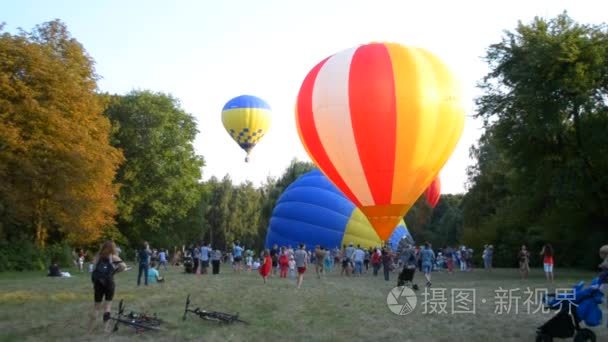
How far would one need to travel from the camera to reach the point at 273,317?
11875 mm

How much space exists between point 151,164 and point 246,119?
7.43 m

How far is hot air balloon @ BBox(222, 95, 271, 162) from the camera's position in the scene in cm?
4672

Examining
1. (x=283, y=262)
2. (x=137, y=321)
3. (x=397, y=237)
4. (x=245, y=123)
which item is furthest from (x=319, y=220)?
(x=137, y=321)

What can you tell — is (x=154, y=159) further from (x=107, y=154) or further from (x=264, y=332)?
(x=264, y=332)

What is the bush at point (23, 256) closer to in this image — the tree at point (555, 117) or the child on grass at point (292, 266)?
the child on grass at point (292, 266)

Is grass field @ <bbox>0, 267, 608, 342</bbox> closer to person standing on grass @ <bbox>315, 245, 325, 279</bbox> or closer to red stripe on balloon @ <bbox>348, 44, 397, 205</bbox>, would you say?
red stripe on balloon @ <bbox>348, 44, 397, 205</bbox>

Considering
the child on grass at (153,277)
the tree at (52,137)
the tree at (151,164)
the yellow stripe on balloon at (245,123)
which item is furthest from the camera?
the yellow stripe on balloon at (245,123)

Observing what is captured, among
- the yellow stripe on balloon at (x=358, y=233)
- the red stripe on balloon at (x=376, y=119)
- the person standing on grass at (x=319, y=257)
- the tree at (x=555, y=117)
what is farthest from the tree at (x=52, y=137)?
the tree at (x=555, y=117)

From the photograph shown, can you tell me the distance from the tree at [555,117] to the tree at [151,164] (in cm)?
2561

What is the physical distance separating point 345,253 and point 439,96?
A: 7.99m

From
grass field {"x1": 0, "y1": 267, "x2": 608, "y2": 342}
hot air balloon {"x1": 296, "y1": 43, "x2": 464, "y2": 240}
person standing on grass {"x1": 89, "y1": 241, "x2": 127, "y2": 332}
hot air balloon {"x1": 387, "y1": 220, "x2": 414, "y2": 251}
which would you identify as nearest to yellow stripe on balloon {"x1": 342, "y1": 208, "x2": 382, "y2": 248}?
hot air balloon {"x1": 387, "y1": 220, "x2": 414, "y2": 251}

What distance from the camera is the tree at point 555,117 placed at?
23.2m

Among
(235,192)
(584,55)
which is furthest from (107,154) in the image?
(235,192)

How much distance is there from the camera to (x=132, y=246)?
46.6 meters
